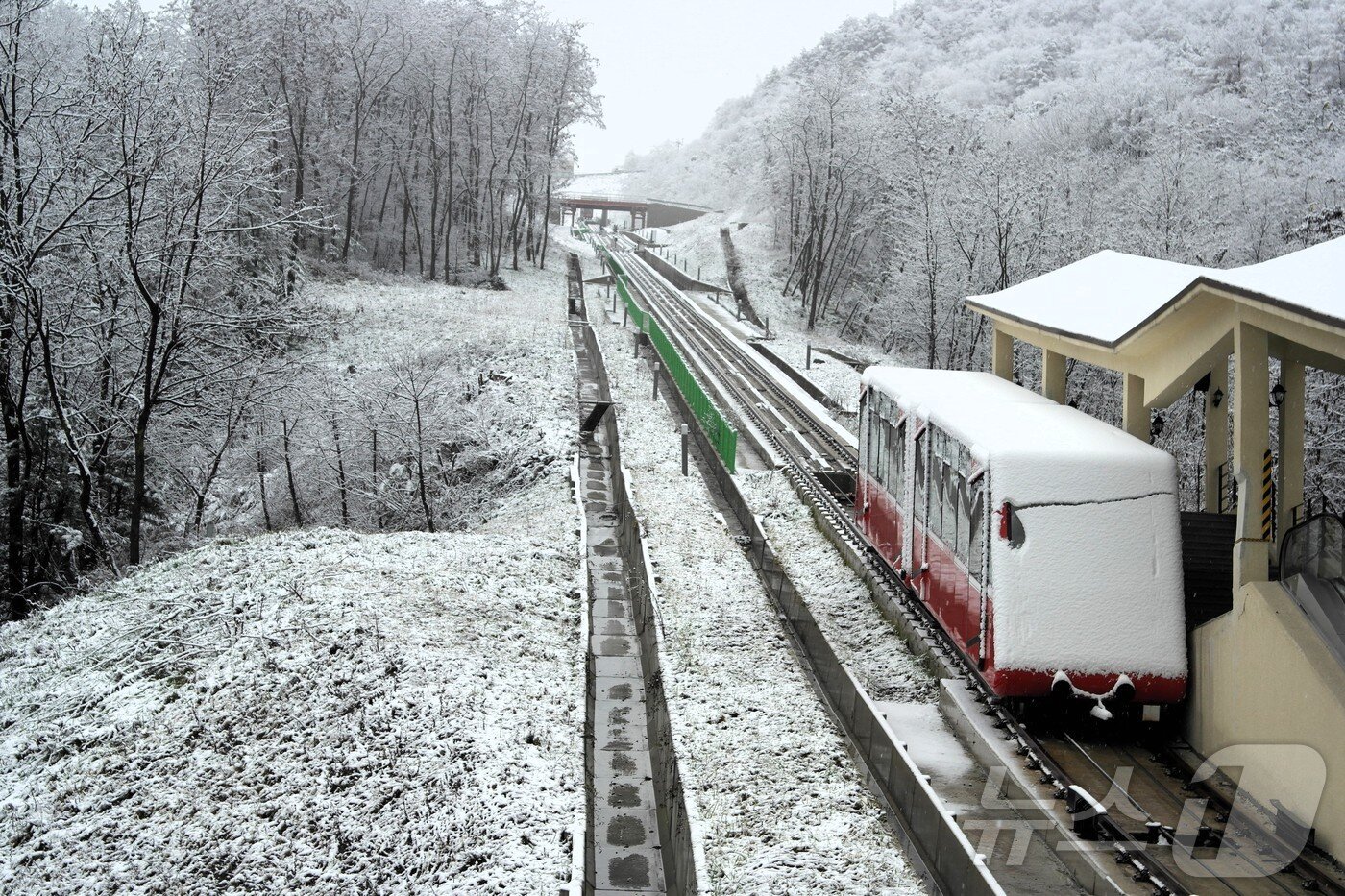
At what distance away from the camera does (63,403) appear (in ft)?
71.4

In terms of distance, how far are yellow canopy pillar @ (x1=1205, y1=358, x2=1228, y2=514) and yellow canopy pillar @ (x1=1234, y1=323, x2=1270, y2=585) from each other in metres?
2.86

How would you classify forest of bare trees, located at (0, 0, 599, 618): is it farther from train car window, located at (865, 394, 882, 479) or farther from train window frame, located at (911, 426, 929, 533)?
train window frame, located at (911, 426, 929, 533)

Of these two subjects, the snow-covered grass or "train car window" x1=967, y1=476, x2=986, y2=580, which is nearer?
the snow-covered grass

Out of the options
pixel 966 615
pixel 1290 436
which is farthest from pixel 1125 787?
pixel 1290 436

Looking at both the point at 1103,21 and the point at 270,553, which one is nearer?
the point at 270,553

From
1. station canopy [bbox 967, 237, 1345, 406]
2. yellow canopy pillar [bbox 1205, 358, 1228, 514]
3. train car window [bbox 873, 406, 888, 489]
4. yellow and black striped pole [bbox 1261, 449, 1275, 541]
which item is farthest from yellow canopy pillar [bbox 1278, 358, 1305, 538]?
train car window [bbox 873, 406, 888, 489]

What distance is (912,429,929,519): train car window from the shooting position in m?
15.5

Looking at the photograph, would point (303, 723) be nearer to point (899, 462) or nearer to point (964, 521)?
point (964, 521)

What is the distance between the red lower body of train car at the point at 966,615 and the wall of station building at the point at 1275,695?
46 centimetres

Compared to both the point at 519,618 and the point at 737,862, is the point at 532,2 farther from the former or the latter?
the point at 737,862

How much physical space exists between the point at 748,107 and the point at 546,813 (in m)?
147

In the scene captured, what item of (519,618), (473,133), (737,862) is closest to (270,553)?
(519,618)

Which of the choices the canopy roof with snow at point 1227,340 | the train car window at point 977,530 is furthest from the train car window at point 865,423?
the train car window at point 977,530

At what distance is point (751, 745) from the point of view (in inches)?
507
